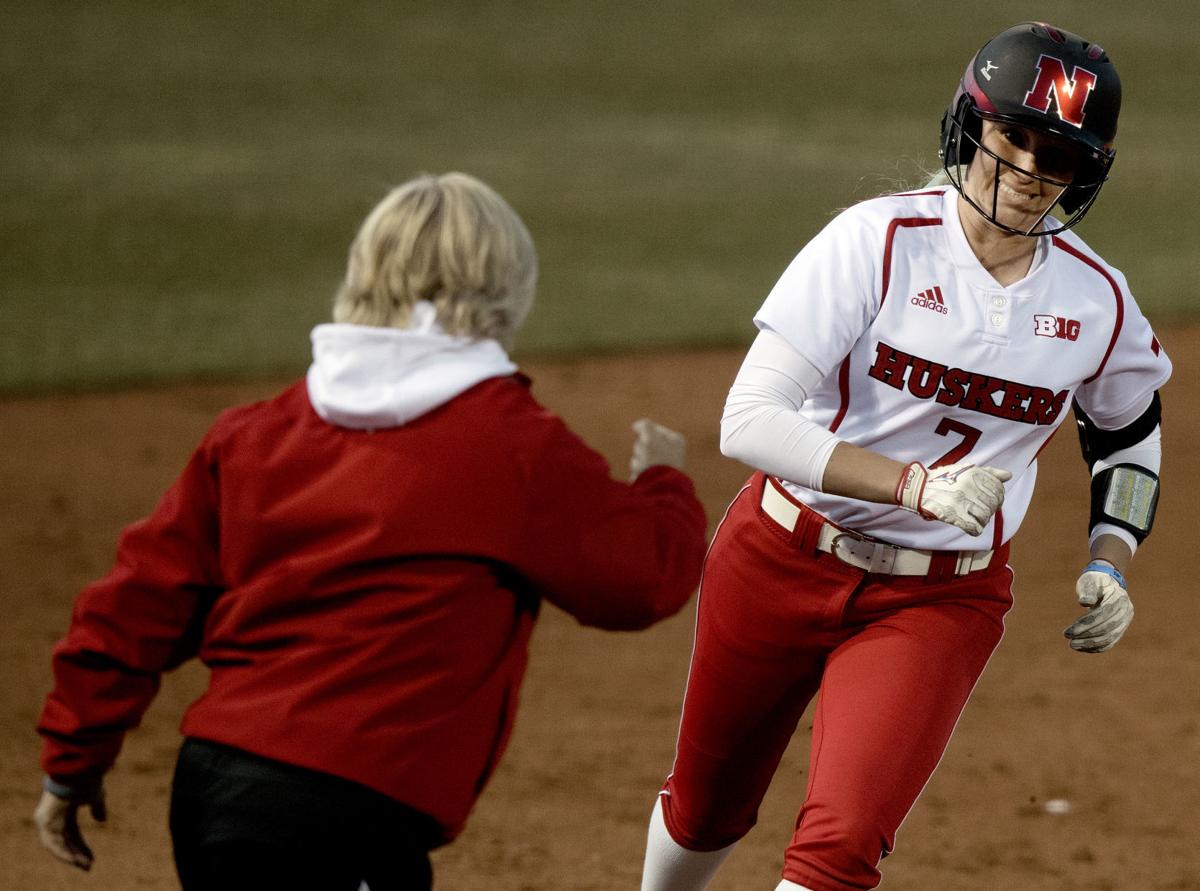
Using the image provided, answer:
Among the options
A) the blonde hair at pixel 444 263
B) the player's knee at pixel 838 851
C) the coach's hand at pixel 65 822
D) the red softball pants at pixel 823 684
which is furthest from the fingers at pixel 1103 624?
the coach's hand at pixel 65 822

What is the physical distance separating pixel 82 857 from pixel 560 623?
151 inches

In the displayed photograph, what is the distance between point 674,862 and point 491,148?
13.7 metres

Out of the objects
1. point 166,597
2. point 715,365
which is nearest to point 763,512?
point 166,597

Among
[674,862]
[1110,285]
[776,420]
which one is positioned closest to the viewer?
[776,420]

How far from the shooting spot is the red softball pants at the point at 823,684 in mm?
3109

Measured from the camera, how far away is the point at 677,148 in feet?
56.4

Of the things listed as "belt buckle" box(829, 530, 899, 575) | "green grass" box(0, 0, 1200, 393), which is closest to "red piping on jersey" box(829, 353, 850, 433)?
"belt buckle" box(829, 530, 899, 575)

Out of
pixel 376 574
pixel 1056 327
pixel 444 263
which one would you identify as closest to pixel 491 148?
pixel 1056 327

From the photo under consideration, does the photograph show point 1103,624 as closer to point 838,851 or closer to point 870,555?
point 870,555

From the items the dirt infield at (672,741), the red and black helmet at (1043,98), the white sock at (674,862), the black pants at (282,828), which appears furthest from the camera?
the dirt infield at (672,741)

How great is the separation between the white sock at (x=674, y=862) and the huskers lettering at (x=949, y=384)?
117 centimetres

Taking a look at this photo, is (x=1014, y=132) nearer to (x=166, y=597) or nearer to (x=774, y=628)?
(x=774, y=628)

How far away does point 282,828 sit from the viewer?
8.20ft

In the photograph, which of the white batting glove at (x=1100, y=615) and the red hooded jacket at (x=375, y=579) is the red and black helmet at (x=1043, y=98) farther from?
the red hooded jacket at (x=375, y=579)
